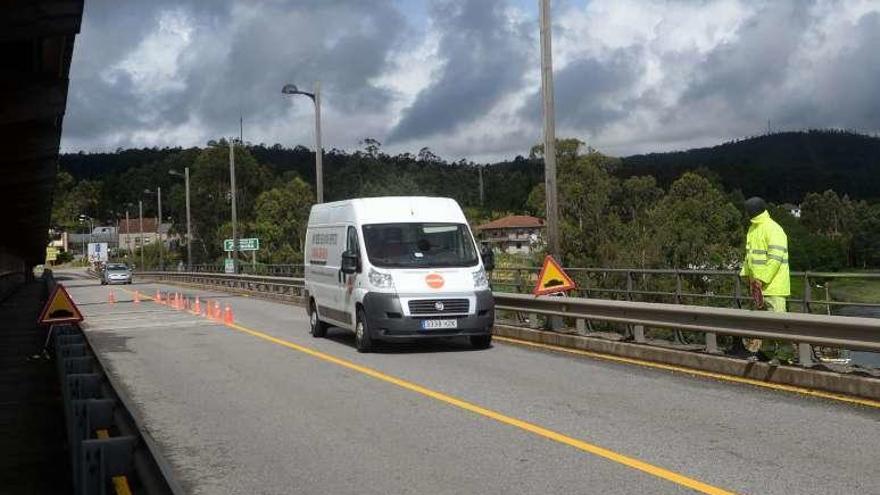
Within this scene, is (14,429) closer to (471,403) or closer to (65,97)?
(471,403)

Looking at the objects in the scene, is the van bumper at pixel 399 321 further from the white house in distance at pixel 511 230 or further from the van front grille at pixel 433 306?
the white house in distance at pixel 511 230

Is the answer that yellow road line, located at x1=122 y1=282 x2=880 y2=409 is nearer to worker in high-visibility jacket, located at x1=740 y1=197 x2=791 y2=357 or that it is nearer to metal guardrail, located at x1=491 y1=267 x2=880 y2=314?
worker in high-visibility jacket, located at x1=740 y1=197 x2=791 y2=357

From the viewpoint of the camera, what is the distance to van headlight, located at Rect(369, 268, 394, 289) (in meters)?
13.8

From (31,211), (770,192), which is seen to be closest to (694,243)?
(31,211)

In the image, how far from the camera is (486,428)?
8031 millimetres

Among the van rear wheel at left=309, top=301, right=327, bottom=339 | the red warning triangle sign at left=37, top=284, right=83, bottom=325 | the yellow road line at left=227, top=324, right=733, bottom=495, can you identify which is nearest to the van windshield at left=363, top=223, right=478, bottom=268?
the yellow road line at left=227, top=324, right=733, bottom=495

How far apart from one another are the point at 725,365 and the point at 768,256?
1.44m

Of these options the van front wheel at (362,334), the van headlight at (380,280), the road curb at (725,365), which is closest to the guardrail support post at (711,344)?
the road curb at (725,365)

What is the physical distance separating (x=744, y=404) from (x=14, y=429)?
6.99 meters

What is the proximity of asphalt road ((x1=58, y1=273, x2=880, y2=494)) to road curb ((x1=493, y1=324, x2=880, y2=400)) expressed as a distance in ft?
1.34

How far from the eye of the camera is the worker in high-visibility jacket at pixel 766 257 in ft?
33.2

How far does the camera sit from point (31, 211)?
1569 inches

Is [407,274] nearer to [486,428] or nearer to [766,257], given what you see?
[766,257]

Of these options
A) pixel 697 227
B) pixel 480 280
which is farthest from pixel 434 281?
pixel 697 227
